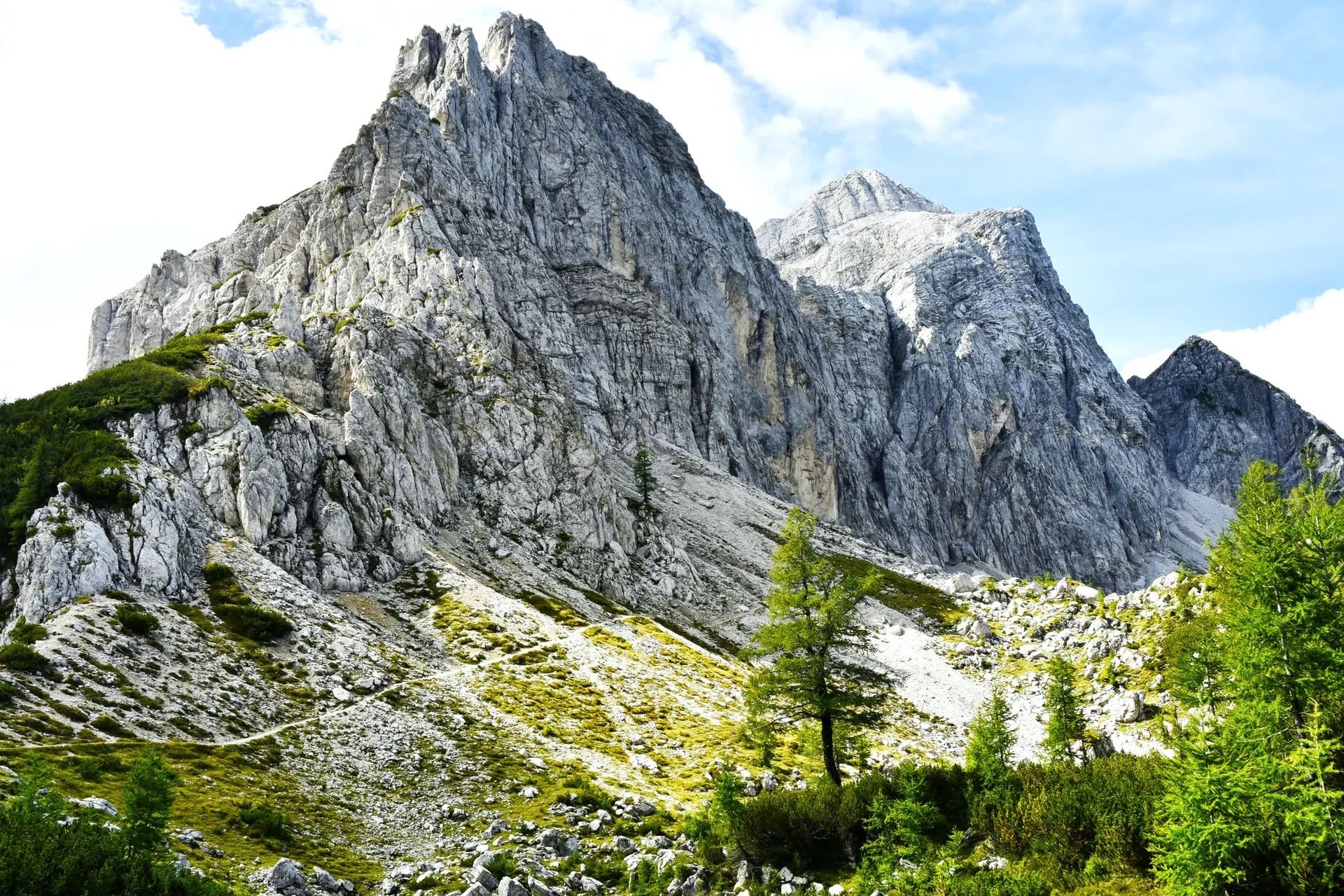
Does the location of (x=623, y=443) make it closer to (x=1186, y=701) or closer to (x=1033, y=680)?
(x=1033, y=680)

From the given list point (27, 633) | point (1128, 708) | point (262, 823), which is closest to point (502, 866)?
point (262, 823)

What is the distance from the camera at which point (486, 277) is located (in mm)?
108250

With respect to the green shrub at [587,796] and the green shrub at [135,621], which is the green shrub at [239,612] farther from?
the green shrub at [587,796]

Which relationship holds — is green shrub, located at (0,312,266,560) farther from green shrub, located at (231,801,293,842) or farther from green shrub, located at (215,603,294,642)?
green shrub, located at (231,801,293,842)

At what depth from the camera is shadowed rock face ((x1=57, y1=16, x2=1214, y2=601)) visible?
6506 cm

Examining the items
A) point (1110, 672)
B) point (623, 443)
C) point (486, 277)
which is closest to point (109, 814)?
point (1110, 672)

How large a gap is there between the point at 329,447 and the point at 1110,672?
62.7 meters

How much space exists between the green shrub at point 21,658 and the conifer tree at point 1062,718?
43.0m

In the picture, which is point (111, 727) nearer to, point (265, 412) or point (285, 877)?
point (285, 877)

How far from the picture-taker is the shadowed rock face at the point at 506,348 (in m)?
65.1

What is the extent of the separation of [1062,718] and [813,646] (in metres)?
16.4

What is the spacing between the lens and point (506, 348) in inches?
3873

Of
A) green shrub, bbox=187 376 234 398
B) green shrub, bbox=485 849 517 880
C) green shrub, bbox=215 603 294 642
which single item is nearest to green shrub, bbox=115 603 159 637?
green shrub, bbox=215 603 294 642

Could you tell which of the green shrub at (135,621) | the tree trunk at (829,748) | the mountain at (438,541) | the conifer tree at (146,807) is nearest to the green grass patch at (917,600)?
the mountain at (438,541)
